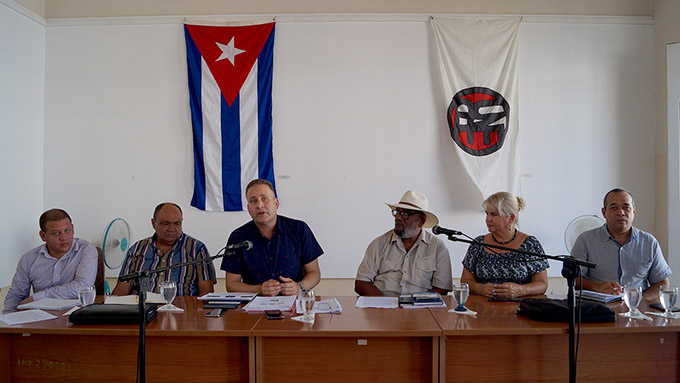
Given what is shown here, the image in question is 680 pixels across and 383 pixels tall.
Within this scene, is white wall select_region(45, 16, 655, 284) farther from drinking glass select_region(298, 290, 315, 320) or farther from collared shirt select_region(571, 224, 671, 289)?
drinking glass select_region(298, 290, 315, 320)

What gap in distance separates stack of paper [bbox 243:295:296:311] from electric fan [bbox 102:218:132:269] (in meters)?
2.03

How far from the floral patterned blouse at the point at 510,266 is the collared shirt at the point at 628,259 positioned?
18.0 inches

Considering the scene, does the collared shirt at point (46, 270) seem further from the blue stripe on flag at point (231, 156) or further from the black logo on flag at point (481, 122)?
the black logo on flag at point (481, 122)

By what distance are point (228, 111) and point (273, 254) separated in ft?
6.27

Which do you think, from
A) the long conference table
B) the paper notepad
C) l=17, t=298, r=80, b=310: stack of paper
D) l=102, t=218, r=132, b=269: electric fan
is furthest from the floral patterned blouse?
l=102, t=218, r=132, b=269: electric fan

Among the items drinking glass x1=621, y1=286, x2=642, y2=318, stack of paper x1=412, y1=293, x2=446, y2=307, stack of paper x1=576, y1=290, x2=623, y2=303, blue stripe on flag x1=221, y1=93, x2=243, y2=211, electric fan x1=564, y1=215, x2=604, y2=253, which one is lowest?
stack of paper x1=412, y1=293, x2=446, y2=307

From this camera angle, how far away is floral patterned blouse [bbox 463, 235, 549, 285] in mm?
2875

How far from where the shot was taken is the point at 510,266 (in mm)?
2885

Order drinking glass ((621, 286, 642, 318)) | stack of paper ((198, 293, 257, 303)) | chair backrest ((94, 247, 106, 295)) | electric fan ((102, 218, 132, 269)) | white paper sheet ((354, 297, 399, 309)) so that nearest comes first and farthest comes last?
1. drinking glass ((621, 286, 642, 318))
2. white paper sheet ((354, 297, 399, 309))
3. stack of paper ((198, 293, 257, 303))
4. chair backrest ((94, 247, 106, 295))
5. electric fan ((102, 218, 132, 269))

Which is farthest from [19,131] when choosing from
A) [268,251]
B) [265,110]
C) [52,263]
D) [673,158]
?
[673,158]

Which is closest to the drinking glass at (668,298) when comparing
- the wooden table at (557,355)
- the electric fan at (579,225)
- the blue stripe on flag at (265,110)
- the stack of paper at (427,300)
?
the wooden table at (557,355)

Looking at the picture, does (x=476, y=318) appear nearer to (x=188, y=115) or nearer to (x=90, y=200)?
(x=188, y=115)

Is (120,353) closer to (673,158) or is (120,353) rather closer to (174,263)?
(174,263)

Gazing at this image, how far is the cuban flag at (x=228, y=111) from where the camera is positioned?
444 cm
